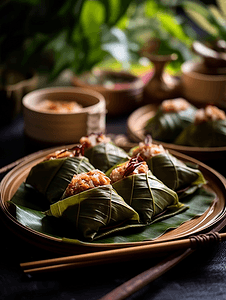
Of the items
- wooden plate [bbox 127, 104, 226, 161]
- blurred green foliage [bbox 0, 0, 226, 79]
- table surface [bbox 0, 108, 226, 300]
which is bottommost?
table surface [bbox 0, 108, 226, 300]

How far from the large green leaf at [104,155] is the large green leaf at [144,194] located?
33 centimetres

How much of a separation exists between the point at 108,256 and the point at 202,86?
8.07 ft

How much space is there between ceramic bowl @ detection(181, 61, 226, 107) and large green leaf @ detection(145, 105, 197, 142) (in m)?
0.48

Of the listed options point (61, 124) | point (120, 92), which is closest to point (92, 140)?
point (61, 124)

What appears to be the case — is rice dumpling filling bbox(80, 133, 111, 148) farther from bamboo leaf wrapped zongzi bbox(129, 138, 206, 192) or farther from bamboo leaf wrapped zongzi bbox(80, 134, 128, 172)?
bamboo leaf wrapped zongzi bbox(129, 138, 206, 192)

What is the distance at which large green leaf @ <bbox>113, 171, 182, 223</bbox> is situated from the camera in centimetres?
184

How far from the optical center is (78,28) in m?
4.06

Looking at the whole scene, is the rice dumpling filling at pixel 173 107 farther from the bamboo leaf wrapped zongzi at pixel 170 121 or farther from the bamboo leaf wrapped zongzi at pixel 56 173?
the bamboo leaf wrapped zongzi at pixel 56 173

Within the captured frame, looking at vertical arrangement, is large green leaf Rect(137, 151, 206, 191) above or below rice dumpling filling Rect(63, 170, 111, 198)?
below

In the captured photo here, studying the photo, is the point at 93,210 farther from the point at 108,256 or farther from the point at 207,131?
the point at 207,131

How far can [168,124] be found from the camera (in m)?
3.04

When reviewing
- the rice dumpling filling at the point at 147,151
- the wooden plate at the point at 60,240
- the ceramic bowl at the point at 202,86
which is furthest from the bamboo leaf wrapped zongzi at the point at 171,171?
the ceramic bowl at the point at 202,86

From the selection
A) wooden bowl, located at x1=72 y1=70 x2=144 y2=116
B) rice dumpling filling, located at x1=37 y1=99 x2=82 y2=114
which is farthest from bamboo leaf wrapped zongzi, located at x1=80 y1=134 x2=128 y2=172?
wooden bowl, located at x1=72 y1=70 x2=144 y2=116

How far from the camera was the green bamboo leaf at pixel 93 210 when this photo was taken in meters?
1.68
